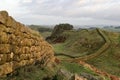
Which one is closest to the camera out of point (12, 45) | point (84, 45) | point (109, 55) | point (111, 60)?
point (12, 45)

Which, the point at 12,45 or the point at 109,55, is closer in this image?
the point at 12,45

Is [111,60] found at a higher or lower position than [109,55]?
lower

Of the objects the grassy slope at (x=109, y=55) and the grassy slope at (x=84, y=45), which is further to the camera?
the grassy slope at (x=84, y=45)

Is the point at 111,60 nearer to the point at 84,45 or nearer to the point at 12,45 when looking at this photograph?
the point at 84,45

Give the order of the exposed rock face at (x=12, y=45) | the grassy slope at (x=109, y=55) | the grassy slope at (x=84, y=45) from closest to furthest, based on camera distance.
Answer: the exposed rock face at (x=12, y=45) < the grassy slope at (x=109, y=55) < the grassy slope at (x=84, y=45)

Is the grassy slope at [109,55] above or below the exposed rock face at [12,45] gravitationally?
below

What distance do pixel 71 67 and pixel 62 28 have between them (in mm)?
55129

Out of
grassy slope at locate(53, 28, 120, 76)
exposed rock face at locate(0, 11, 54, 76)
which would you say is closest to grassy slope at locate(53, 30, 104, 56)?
grassy slope at locate(53, 28, 120, 76)

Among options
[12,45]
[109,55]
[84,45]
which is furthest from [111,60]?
[12,45]

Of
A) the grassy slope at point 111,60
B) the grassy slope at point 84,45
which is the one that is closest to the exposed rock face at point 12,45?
the grassy slope at point 111,60

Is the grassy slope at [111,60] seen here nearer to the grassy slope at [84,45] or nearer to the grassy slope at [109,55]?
the grassy slope at [109,55]

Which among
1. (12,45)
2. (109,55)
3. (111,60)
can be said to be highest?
(12,45)

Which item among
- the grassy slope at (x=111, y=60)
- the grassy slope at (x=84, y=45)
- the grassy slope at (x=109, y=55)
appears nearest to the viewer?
the grassy slope at (x=111, y=60)

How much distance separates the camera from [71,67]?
2508 centimetres
